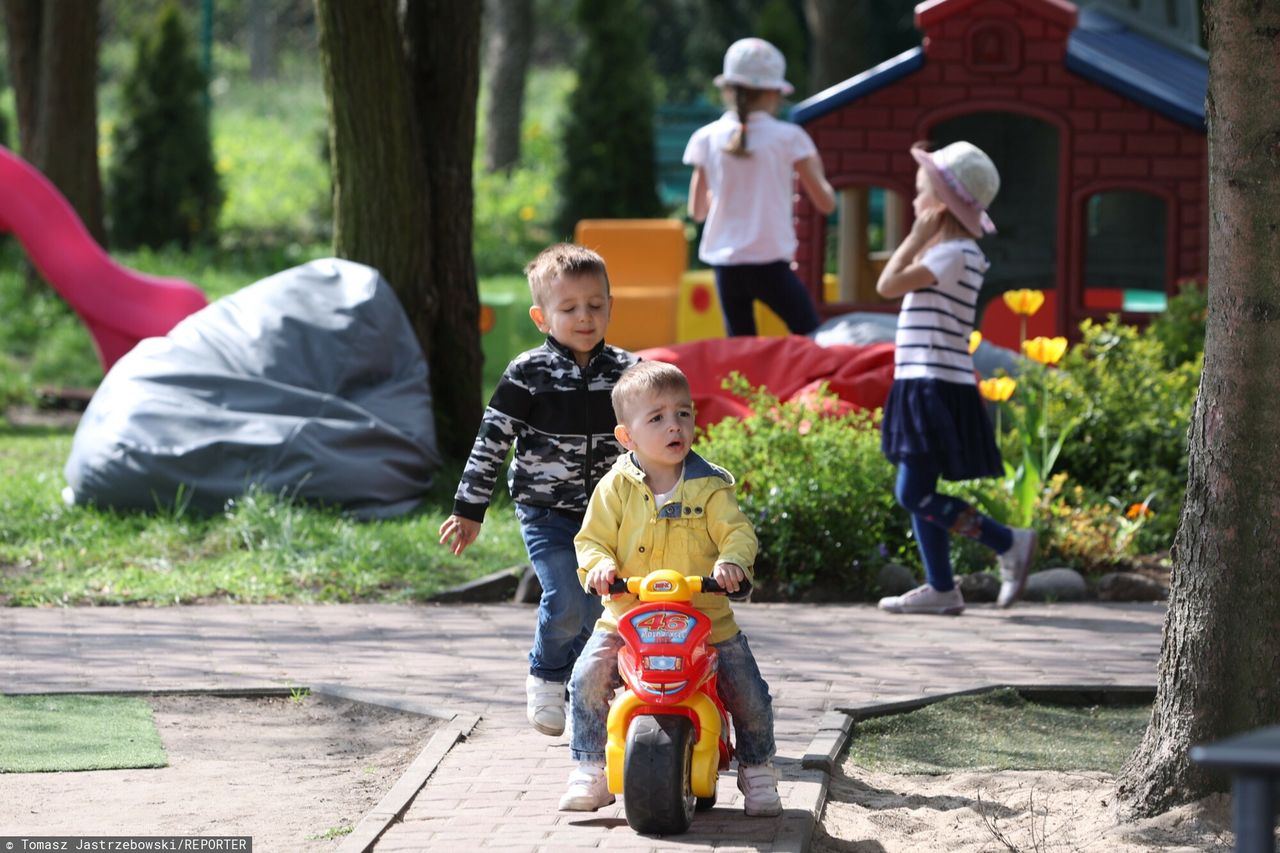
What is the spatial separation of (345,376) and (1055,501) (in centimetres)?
360

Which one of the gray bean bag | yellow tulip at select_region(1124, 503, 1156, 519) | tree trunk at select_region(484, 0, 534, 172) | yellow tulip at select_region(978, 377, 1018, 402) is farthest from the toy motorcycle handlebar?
tree trunk at select_region(484, 0, 534, 172)

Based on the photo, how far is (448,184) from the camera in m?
10.0

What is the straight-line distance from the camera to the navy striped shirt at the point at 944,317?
6.87 meters

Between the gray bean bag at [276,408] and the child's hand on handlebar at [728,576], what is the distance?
15.7ft

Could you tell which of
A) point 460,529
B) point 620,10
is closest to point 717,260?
point 460,529

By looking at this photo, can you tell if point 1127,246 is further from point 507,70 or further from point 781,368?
point 507,70

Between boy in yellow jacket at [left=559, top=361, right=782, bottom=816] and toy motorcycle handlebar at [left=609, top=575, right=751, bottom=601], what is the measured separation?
6 cm

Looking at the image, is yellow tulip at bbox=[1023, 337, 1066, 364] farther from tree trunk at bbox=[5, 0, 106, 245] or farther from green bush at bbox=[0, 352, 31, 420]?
tree trunk at bbox=[5, 0, 106, 245]

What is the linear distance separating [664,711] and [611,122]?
19.0m

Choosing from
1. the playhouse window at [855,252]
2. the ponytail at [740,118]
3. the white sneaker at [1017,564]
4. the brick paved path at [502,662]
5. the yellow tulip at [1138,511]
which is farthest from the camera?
the playhouse window at [855,252]

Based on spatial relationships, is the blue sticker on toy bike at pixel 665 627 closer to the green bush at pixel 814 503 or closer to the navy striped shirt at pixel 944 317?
the navy striped shirt at pixel 944 317

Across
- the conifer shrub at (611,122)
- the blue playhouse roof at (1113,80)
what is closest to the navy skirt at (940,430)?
the blue playhouse roof at (1113,80)

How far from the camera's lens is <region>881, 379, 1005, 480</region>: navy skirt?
6941 mm

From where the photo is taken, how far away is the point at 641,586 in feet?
14.1
